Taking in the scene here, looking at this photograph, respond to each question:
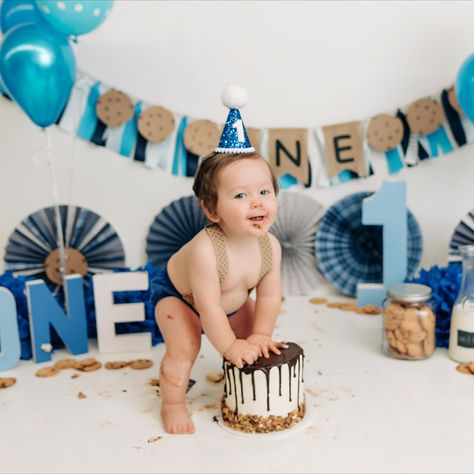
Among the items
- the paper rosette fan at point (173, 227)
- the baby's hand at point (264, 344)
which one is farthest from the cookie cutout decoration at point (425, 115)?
the baby's hand at point (264, 344)

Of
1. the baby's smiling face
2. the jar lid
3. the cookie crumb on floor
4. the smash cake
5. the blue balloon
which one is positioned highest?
the blue balloon

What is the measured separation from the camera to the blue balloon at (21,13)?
1.33m

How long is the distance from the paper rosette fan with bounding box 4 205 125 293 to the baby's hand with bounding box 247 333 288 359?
0.71 metres

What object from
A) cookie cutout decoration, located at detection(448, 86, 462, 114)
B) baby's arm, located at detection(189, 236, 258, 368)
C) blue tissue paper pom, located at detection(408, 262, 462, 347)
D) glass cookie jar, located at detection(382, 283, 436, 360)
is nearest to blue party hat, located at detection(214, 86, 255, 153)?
baby's arm, located at detection(189, 236, 258, 368)

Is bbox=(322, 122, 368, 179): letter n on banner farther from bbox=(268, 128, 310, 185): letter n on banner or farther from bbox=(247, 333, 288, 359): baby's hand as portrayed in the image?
bbox=(247, 333, 288, 359): baby's hand

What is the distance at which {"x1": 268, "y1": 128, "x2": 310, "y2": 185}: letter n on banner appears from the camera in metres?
1.70

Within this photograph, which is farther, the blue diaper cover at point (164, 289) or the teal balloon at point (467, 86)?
the teal balloon at point (467, 86)

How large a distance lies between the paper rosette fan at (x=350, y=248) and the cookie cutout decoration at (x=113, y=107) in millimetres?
637

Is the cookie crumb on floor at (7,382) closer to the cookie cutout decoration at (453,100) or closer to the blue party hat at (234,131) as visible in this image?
the blue party hat at (234,131)

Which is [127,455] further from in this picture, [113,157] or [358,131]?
[358,131]

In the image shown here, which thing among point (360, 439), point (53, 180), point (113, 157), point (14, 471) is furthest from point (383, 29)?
point (14, 471)

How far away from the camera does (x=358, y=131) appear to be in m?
1.69

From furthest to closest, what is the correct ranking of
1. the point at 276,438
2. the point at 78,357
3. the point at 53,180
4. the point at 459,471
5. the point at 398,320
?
the point at 53,180
the point at 78,357
the point at 398,320
the point at 276,438
the point at 459,471

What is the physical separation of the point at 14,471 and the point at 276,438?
1.37ft
